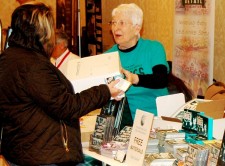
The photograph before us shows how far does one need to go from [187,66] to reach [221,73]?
0.34 metres

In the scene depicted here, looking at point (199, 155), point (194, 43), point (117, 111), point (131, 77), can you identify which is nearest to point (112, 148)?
point (117, 111)

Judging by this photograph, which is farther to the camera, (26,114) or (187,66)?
(187,66)

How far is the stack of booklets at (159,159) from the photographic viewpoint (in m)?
2.31

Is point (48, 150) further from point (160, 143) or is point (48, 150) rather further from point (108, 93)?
point (160, 143)

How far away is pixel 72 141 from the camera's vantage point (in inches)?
89.5

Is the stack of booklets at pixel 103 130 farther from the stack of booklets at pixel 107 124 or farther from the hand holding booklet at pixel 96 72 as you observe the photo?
the hand holding booklet at pixel 96 72

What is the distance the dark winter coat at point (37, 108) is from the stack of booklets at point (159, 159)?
0.35m

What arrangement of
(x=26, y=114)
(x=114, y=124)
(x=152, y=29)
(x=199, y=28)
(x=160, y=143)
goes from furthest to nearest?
(x=152, y=29), (x=199, y=28), (x=114, y=124), (x=160, y=143), (x=26, y=114)

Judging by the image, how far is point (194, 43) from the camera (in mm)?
4672

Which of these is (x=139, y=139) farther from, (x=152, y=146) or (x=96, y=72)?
(x=96, y=72)

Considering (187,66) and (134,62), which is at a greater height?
(134,62)

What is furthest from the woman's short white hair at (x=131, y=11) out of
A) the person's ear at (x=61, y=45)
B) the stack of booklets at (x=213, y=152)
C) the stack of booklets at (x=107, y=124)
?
the person's ear at (x=61, y=45)

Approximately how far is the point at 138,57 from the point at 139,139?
103cm

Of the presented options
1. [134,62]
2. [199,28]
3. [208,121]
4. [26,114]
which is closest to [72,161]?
[26,114]
